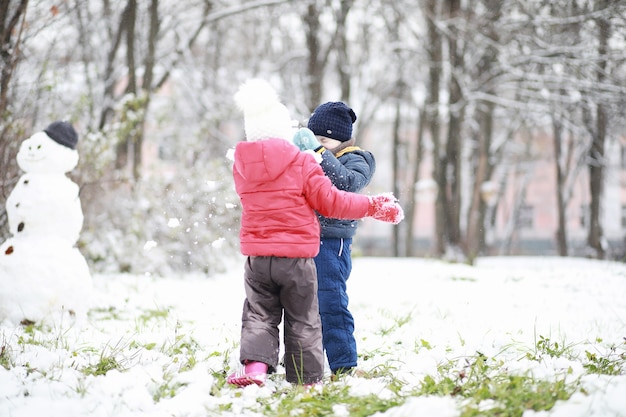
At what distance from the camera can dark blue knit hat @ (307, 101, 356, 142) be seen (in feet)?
11.2

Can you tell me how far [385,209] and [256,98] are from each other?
95cm

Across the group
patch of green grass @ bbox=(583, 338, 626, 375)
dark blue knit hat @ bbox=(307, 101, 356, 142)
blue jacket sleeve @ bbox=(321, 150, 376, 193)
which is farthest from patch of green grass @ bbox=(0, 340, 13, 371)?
patch of green grass @ bbox=(583, 338, 626, 375)

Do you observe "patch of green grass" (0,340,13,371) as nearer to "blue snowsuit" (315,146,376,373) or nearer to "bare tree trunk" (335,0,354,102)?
"blue snowsuit" (315,146,376,373)

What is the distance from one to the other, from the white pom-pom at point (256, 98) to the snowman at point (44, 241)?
2442 mm

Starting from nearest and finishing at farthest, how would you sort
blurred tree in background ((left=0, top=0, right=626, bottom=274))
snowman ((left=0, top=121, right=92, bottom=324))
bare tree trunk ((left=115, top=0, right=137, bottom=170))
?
snowman ((left=0, top=121, right=92, bottom=324))
blurred tree in background ((left=0, top=0, right=626, bottom=274))
bare tree trunk ((left=115, top=0, right=137, bottom=170))

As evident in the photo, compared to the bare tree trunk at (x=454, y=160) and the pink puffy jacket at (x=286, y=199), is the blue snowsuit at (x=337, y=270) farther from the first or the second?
the bare tree trunk at (x=454, y=160)

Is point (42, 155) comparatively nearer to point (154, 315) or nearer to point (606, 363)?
point (154, 315)

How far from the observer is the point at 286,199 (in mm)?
3055

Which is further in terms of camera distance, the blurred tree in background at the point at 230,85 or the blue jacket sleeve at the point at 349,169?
the blurred tree in background at the point at 230,85

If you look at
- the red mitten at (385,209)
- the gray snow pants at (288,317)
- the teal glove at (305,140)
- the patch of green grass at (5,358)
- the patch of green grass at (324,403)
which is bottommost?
the patch of green grass at (324,403)

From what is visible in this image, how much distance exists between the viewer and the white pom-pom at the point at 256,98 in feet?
10.1

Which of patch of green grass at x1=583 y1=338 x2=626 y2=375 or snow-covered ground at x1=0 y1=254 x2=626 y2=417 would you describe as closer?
snow-covered ground at x1=0 y1=254 x2=626 y2=417

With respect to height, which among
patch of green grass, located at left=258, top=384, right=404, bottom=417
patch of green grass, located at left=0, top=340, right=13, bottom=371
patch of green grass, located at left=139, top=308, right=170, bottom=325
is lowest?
patch of green grass, located at left=139, top=308, right=170, bottom=325

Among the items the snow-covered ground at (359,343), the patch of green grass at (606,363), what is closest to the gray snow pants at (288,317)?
the snow-covered ground at (359,343)
